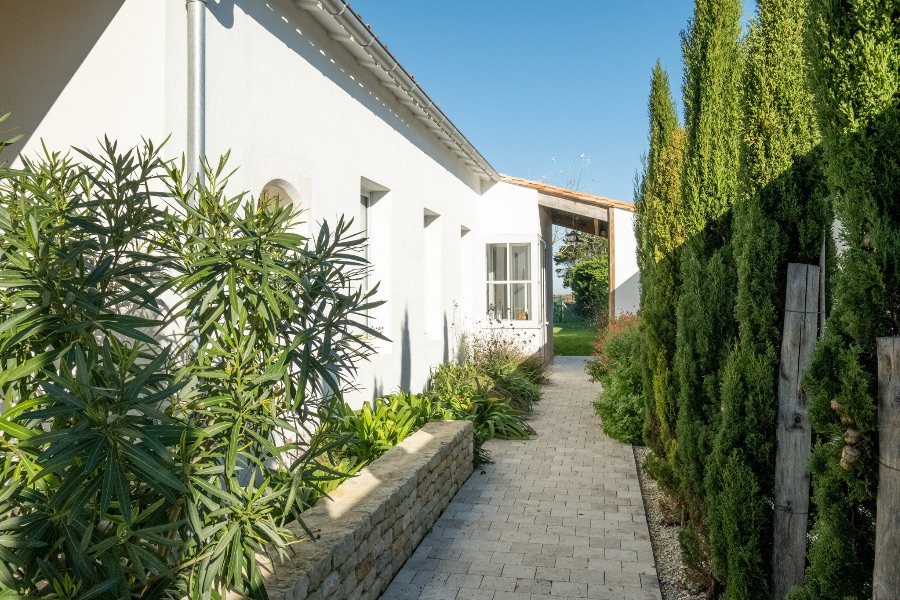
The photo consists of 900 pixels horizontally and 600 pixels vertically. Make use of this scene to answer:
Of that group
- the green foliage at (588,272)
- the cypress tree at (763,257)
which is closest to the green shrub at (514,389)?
the cypress tree at (763,257)

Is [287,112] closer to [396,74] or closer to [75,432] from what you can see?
[396,74]

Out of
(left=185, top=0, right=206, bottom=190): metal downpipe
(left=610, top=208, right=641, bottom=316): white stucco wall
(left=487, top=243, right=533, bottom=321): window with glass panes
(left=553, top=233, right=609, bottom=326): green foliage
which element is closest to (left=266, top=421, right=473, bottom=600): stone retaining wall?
(left=185, top=0, right=206, bottom=190): metal downpipe

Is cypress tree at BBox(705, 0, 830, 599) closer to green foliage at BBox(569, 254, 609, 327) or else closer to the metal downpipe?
the metal downpipe

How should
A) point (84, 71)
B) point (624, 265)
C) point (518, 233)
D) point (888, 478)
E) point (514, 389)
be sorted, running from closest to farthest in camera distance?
point (888, 478), point (84, 71), point (514, 389), point (518, 233), point (624, 265)

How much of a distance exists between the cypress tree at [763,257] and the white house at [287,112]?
2720mm

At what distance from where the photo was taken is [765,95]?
339 centimetres

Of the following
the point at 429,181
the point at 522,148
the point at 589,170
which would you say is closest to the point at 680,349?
the point at 429,181

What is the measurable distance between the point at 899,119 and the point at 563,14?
57.8 ft

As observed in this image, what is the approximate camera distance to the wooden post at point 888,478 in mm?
1969

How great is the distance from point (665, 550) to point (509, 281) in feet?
26.4

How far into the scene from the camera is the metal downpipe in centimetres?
368

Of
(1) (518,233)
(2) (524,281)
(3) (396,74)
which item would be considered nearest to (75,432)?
(3) (396,74)

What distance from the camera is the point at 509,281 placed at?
12422mm

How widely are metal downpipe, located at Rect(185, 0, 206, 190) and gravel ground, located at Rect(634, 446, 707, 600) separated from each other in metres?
3.69
